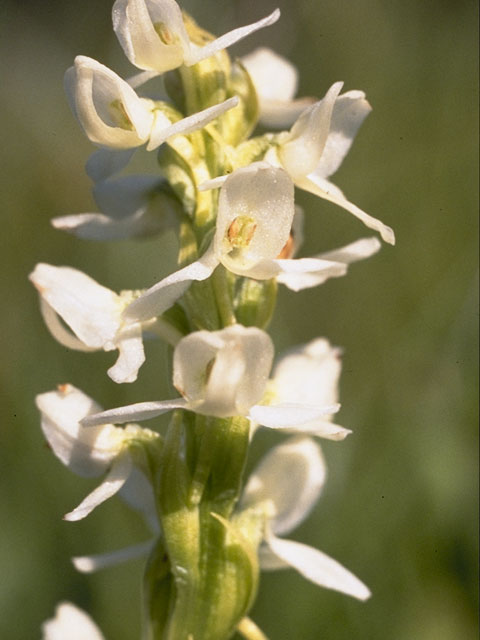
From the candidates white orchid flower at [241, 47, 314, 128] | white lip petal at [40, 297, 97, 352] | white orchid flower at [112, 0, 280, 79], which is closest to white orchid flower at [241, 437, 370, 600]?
white lip petal at [40, 297, 97, 352]

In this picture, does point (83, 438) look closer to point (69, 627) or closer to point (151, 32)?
point (69, 627)

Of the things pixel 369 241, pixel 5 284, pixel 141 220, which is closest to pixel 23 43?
pixel 5 284

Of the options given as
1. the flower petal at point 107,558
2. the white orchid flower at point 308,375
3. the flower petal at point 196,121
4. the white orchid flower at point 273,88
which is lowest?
the flower petal at point 107,558

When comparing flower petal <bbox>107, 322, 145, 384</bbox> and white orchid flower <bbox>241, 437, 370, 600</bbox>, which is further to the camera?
white orchid flower <bbox>241, 437, 370, 600</bbox>

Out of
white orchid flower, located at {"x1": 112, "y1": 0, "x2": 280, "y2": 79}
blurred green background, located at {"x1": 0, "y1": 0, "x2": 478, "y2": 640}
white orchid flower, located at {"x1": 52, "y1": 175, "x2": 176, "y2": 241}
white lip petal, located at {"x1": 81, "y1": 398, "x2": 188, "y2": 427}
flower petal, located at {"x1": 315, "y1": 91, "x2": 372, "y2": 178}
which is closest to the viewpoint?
white lip petal, located at {"x1": 81, "y1": 398, "x2": 188, "y2": 427}

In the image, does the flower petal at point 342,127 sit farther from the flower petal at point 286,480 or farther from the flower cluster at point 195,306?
the flower petal at point 286,480

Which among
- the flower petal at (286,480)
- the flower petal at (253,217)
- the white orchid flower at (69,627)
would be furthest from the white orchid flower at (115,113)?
the white orchid flower at (69,627)

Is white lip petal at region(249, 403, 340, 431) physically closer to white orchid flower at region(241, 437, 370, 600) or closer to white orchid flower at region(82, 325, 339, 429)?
white orchid flower at region(82, 325, 339, 429)

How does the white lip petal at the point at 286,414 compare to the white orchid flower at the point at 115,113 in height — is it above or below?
below
